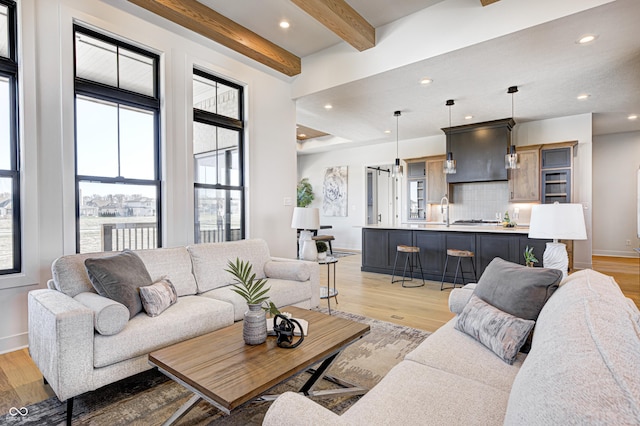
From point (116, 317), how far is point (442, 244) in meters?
4.57

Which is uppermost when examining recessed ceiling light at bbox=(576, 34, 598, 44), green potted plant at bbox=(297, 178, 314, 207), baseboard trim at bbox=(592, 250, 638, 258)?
recessed ceiling light at bbox=(576, 34, 598, 44)

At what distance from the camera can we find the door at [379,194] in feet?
29.8

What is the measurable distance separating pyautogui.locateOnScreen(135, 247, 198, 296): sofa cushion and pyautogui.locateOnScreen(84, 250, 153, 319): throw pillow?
0.33 m

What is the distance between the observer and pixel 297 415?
93cm

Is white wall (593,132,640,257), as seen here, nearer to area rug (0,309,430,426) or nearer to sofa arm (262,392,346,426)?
area rug (0,309,430,426)

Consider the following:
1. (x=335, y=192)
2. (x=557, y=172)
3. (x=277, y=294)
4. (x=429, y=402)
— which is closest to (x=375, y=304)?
(x=277, y=294)

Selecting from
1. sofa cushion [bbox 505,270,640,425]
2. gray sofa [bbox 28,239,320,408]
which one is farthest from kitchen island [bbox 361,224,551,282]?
sofa cushion [bbox 505,270,640,425]

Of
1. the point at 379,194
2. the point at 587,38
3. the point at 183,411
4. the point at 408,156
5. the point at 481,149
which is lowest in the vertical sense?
the point at 183,411

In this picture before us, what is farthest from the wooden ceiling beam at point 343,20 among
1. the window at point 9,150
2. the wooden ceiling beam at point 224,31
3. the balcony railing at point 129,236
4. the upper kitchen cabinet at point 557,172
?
the upper kitchen cabinet at point 557,172

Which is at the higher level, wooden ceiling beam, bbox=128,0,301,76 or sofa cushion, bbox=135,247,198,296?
wooden ceiling beam, bbox=128,0,301,76

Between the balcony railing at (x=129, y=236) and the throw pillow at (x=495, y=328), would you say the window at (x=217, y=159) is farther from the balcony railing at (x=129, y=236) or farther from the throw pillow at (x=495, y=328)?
the throw pillow at (x=495, y=328)

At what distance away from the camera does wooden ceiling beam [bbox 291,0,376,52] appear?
3.13 meters

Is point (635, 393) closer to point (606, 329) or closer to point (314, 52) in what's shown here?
point (606, 329)

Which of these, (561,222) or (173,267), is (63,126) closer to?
(173,267)
